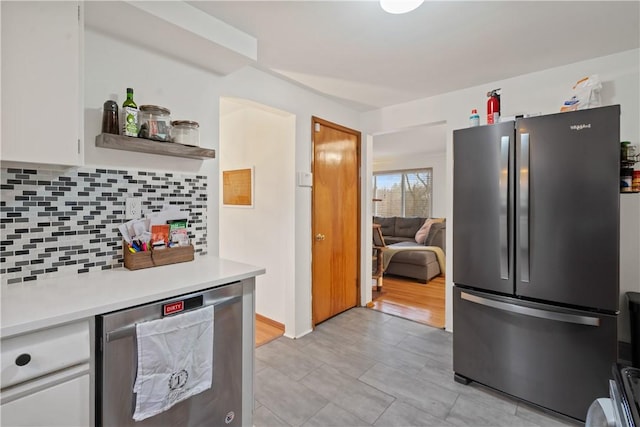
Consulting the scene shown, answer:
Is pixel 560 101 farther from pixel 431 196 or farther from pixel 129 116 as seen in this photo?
pixel 431 196

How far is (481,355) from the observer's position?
6.66 ft

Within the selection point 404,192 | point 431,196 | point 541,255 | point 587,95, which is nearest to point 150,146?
point 541,255

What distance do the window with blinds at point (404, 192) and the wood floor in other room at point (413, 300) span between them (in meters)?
2.52

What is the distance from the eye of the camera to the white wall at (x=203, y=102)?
1630mm

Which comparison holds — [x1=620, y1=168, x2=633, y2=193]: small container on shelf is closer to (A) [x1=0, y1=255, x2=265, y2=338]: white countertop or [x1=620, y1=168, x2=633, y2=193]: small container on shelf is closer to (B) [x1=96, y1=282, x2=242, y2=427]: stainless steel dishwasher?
(A) [x1=0, y1=255, x2=265, y2=338]: white countertop

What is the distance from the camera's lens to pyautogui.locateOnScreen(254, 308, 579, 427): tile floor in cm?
181

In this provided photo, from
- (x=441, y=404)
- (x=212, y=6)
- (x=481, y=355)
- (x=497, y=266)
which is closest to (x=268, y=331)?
(x=441, y=404)

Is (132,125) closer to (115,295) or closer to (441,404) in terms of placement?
(115,295)

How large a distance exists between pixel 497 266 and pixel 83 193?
241 centimetres

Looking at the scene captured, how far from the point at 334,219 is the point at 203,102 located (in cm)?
178

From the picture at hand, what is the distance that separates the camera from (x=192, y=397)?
53.6 inches

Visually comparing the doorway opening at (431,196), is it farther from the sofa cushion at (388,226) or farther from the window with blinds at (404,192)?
the sofa cushion at (388,226)

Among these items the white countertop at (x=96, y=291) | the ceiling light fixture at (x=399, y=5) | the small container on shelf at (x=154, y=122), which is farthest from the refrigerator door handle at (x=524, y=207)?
the small container on shelf at (x=154, y=122)

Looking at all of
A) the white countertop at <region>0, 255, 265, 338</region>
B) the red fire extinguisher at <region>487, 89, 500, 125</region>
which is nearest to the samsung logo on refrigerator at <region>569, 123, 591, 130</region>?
the red fire extinguisher at <region>487, 89, 500, 125</region>
